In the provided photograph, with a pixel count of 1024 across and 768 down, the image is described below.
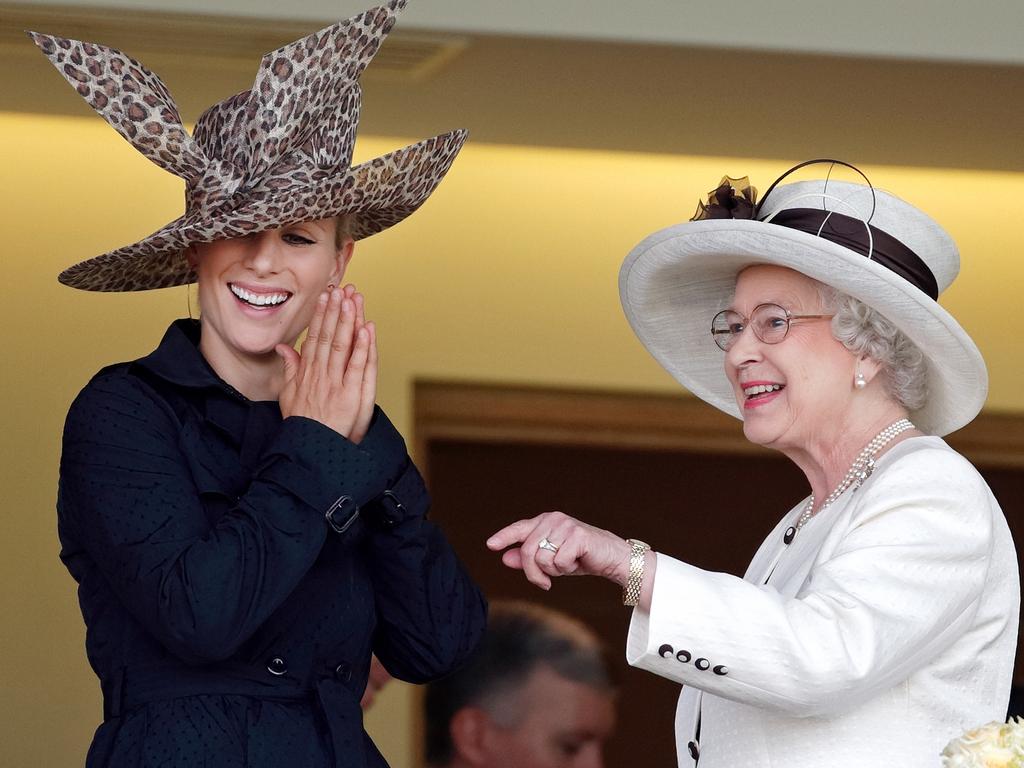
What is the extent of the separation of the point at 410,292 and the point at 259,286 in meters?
2.50

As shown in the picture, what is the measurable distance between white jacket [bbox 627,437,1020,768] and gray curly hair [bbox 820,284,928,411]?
6.0 inches

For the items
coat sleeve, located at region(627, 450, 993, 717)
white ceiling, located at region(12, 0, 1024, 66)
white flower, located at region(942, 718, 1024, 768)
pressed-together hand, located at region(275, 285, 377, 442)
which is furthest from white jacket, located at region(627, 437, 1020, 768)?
white ceiling, located at region(12, 0, 1024, 66)

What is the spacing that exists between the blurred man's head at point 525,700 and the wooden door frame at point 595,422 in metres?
0.54

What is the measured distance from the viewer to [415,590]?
2.48 meters

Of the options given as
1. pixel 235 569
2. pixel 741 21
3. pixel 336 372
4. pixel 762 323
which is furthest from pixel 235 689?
pixel 741 21

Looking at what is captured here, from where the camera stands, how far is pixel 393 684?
15.9 feet

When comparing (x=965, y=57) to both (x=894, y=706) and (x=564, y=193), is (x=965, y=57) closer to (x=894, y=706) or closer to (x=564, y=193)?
(x=564, y=193)

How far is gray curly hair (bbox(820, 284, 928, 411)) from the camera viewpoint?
251cm

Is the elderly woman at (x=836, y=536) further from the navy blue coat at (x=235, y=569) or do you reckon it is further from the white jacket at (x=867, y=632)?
the navy blue coat at (x=235, y=569)

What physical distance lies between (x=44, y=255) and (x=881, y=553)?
3.26 m

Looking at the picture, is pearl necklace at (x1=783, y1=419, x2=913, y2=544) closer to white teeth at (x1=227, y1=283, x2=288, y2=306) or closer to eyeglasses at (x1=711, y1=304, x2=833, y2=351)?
eyeglasses at (x1=711, y1=304, x2=833, y2=351)

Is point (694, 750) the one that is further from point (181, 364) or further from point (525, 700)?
point (525, 700)

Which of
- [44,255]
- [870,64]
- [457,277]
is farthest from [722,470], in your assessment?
[44,255]

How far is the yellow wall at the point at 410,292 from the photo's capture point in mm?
4727
